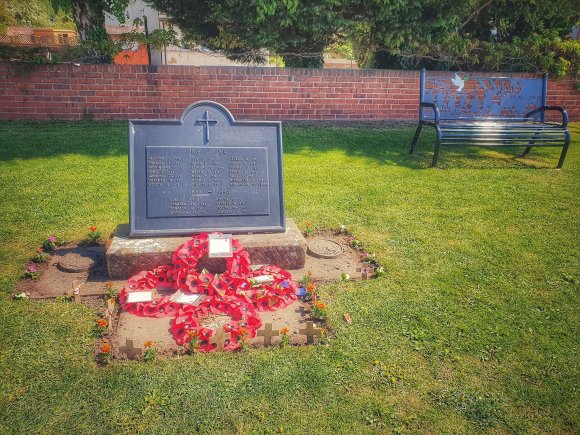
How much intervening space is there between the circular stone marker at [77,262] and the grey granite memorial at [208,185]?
0.35 m

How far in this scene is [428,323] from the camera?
10.1ft

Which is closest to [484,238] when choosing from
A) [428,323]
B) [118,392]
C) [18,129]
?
[428,323]

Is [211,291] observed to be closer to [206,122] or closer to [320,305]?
[320,305]

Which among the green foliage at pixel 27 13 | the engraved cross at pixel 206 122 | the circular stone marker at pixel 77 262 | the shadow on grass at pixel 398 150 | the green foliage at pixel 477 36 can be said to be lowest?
the circular stone marker at pixel 77 262

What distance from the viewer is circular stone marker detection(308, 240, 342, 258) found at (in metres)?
4.03

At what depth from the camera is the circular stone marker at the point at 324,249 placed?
4.03 metres

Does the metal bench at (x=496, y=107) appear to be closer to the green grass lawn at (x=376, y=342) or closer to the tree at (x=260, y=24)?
the green grass lawn at (x=376, y=342)

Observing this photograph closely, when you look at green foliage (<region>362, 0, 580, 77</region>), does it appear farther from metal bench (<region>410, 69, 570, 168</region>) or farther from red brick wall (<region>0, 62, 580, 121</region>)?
metal bench (<region>410, 69, 570, 168</region>)

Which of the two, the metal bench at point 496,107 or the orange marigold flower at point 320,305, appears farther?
the metal bench at point 496,107

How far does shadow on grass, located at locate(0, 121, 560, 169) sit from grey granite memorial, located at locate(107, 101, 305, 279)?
12.1 ft

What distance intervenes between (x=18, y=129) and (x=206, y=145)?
20.7 feet

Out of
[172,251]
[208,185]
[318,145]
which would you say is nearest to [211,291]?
[172,251]

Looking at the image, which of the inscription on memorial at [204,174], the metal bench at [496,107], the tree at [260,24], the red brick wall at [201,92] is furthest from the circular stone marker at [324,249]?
the tree at [260,24]

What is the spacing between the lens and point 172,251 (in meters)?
3.50
